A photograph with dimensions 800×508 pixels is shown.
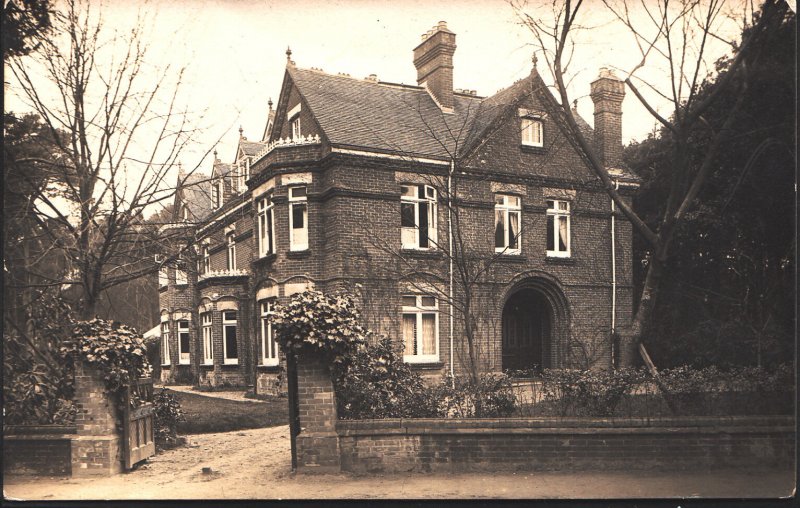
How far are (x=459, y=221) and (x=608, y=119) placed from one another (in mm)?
4709

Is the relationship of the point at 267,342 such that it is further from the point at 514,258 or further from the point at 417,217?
the point at 514,258

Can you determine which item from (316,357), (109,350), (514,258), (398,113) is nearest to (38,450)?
(109,350)

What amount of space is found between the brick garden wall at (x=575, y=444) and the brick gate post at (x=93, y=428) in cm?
340

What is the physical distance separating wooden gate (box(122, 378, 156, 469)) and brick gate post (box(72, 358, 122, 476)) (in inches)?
5.7

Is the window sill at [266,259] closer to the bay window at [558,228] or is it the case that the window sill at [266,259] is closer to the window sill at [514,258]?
the window sill at [514,258]

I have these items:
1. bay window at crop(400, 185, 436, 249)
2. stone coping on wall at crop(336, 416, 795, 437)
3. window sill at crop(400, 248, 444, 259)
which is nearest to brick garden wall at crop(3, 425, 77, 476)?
stone coping on wall at crop(336, 416, 795, 437)

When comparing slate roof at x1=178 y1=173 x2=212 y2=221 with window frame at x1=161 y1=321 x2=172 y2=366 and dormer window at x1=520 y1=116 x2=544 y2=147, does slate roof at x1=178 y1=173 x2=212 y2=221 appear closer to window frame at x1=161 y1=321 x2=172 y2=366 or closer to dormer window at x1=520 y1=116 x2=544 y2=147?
window frame at x1=161 y1=321 x2=172 y2=366

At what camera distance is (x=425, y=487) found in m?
→ 7.66

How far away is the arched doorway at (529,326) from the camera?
49.4ft

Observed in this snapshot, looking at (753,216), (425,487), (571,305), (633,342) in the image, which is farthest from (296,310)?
(571,305)

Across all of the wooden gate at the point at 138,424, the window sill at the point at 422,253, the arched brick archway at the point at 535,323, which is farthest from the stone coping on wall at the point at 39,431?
the arched brick archway at the point at 535,323

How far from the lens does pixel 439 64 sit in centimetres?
1669

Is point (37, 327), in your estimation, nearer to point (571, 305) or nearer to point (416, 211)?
point (416, 211)

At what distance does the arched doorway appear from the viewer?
49.4 ft
